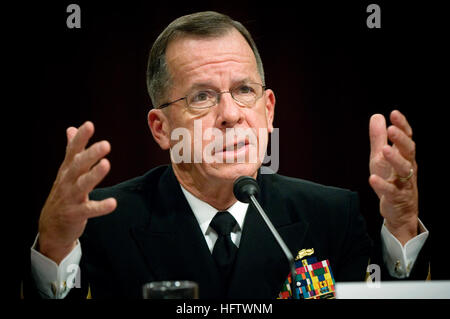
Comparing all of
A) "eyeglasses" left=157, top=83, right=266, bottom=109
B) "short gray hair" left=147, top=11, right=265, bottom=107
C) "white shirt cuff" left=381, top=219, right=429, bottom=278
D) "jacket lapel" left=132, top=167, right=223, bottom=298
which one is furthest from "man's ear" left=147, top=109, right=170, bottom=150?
"white shirt cuff" left=381, top=219, right=429, bottom=278

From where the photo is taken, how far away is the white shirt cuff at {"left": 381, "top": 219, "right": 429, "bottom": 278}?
1.91m

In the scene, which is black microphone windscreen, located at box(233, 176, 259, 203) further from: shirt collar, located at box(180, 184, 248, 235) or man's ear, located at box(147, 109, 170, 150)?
man's ear, located at box(147, 109, 170, 150)

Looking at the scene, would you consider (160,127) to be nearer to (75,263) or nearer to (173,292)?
(75,263)

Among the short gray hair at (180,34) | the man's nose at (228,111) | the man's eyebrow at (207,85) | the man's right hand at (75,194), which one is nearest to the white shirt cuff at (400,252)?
the man's nose at (228,111)

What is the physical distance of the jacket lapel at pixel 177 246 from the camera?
6.65 feet

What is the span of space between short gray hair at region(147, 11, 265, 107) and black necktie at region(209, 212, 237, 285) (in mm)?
648

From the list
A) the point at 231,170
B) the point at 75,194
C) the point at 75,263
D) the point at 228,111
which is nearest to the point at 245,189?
the point at 231,170

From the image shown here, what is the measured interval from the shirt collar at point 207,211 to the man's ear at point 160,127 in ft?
1.09

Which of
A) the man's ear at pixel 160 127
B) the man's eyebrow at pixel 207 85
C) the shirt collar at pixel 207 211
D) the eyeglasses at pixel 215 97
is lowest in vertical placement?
the shirt collar at pixel 207 211

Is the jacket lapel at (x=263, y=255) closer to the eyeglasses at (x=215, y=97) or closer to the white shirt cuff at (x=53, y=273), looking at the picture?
the eyeglasses at (x=215, y=97)

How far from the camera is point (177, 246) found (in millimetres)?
2104

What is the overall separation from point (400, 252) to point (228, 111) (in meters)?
0.92
